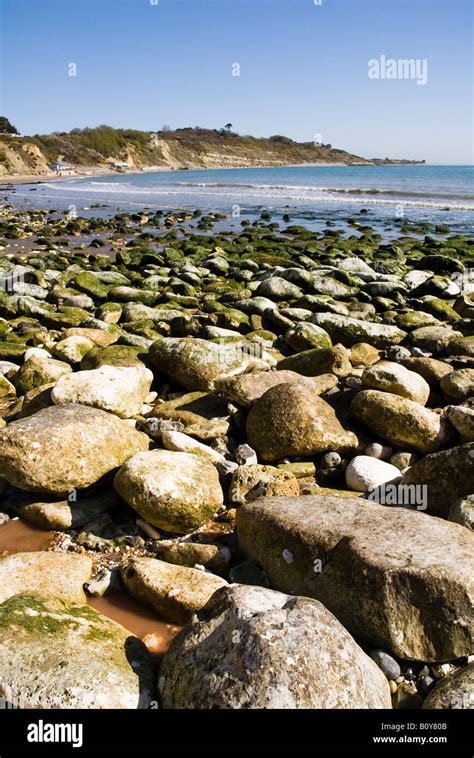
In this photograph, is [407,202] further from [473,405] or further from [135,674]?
[135,674]

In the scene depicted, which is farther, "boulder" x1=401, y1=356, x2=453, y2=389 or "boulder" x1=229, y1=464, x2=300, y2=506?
"boulder" x1=401, y1=356, x2=453, y2=389

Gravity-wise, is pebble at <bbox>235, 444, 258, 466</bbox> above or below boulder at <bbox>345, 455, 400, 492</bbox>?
above

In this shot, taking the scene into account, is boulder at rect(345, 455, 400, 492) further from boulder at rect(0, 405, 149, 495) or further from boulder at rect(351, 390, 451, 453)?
boulder at rect(0, 405, 149, 495)

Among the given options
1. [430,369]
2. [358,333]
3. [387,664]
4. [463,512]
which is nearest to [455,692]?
[387,664]

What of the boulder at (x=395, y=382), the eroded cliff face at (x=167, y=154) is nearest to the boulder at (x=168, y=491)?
the boulder at (x=395, y=382)

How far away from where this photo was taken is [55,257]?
60.2 feet

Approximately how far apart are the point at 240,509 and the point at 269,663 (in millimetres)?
1883

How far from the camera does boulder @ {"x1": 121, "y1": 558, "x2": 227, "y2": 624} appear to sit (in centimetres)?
399

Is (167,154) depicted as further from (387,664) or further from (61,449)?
(387,664)

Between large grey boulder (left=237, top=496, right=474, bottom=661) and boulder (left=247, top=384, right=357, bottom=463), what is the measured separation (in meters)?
1.33

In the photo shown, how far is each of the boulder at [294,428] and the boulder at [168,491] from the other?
1049mm

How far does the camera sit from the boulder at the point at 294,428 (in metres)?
5.95

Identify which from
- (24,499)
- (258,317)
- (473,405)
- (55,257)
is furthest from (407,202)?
(24,499)

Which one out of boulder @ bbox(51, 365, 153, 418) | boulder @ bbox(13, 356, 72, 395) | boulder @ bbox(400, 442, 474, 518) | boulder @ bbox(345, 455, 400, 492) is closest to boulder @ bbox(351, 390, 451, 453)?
boulder @ bbox(345, 455, 400, 492)
